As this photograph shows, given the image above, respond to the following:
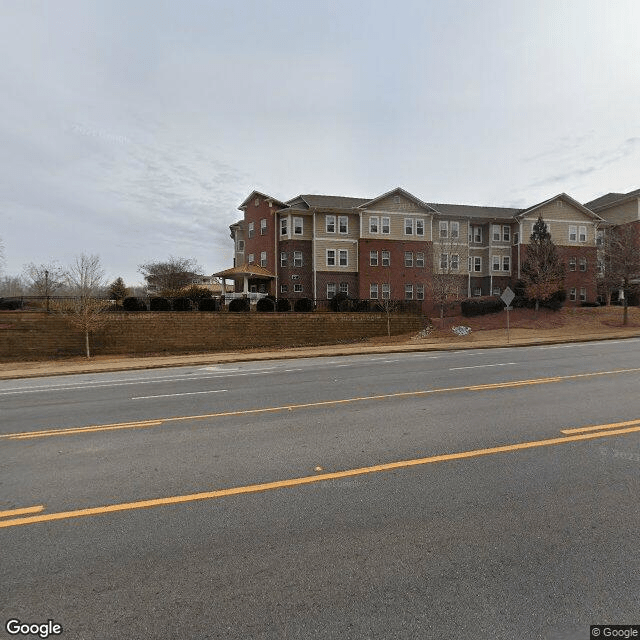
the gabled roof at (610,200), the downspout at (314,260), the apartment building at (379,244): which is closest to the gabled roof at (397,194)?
the apartment building at (379,244)

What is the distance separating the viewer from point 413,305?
34.1 metres

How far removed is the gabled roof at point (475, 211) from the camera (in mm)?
43219

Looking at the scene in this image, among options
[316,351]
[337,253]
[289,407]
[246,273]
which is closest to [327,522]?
[289,407]

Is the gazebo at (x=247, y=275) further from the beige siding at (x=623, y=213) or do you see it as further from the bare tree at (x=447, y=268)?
the beige siding at (x=623, y=213)

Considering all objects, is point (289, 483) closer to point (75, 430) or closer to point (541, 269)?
point (75, 430)

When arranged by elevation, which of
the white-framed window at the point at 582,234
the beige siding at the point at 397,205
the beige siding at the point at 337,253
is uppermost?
the beige siding at the point at 397,205

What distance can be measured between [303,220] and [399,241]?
377 inches

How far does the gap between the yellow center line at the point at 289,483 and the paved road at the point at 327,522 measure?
0.03 metres

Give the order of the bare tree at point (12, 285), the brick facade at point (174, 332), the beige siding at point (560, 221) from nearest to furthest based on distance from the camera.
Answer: the brick facade at point (174, 332)
the beige siding at point (560, 221)
the bare tree at point (12, 285)

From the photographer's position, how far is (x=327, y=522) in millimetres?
3924

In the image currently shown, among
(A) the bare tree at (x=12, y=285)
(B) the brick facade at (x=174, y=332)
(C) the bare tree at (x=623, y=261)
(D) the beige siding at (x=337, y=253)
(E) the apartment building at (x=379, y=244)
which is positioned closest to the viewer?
(B) the brick facade at (x=174, y=332)

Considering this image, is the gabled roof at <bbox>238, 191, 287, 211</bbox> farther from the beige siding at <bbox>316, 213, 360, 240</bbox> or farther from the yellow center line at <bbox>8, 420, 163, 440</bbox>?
the yellow center line at <bbox>8, 420, 163, 440</bbox>

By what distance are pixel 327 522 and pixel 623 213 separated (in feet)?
177

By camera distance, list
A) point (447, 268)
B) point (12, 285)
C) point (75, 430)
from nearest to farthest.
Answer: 1. point (75, 430)
2. point (447, 268)
3. point (12, 285)
